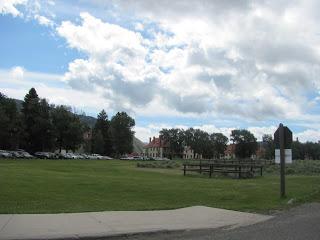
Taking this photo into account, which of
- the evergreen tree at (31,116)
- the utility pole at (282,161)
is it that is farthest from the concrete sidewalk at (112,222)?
the evergreen tree at (31,116)

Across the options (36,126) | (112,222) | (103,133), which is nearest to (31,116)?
(36,126)

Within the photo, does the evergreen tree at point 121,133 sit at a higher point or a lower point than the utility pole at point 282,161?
higher

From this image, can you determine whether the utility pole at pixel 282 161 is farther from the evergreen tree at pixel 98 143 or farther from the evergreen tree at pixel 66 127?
the evergreen tree at pixel 98 143

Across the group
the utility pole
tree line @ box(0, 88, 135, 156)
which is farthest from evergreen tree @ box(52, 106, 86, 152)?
the utility pole

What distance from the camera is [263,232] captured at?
11.0 metres

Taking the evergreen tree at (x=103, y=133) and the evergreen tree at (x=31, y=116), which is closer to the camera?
the evergreen tree at (x=31, y=116)

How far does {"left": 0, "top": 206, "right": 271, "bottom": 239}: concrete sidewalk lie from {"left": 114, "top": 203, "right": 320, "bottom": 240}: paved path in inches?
12.7

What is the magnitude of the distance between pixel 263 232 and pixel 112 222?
134 inches

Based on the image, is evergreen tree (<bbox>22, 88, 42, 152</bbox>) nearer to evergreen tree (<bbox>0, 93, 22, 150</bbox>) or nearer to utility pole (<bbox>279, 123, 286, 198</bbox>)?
evergreen tree (<bbox>0, 93, 22, 150</bbox>)

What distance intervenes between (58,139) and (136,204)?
11017 centimetres

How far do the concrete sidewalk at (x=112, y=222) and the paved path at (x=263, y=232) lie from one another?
1.06 ft

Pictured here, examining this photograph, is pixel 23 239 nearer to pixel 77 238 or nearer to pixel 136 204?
pixel 77 238

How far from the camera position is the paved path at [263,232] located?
10344 mm

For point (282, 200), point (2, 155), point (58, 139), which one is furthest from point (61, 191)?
point (58, 139)
